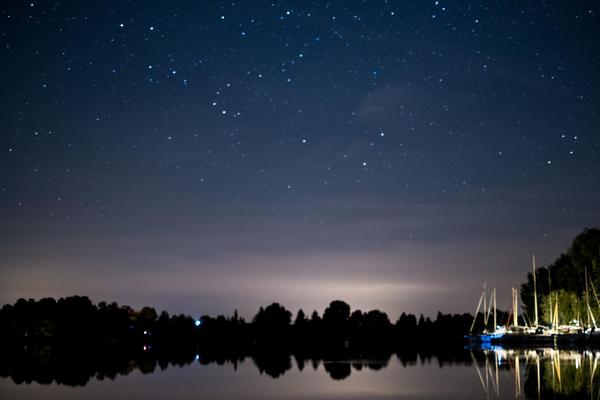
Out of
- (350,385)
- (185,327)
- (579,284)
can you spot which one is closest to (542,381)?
(350,385)

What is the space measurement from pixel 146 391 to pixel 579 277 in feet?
184

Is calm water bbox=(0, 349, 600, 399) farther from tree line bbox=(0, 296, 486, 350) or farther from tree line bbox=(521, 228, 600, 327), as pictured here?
tree line bbox=(0, 296, 486, 350)

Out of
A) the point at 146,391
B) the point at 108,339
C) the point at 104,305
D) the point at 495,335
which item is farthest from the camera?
the point at 104,305

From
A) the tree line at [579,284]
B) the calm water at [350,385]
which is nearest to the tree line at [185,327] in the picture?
the tree line at [579,284]

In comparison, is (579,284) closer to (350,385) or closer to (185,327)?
(350,385)

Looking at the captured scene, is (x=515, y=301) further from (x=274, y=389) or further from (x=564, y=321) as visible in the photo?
(x=274, y=389)

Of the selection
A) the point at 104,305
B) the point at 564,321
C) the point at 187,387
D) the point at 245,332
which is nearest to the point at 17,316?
the point at 104,305

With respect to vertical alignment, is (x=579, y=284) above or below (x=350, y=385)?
above

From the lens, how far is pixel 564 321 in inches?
2899

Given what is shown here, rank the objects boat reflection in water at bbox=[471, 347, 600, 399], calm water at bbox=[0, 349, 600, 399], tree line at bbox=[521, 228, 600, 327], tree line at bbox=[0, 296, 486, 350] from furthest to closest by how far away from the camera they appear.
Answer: tree line at bbox=[0, 296, 486, 350] < tree line at bbox=[521, 228, 600, 327] < calm water at bbox=[0, 349, 600, 399] < boat reflection in water at bbox=[471, 347, 600, 399]

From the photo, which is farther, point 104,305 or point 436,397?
point 104,305

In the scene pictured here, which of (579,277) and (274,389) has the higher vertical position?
(579,277)

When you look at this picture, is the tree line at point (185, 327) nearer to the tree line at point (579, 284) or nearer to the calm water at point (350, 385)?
the tree line at point (579, 284)

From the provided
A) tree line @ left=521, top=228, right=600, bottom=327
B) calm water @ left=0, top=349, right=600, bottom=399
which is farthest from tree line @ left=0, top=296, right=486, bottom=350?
calm water @ left=0, top=349, right=600, bottom=399
